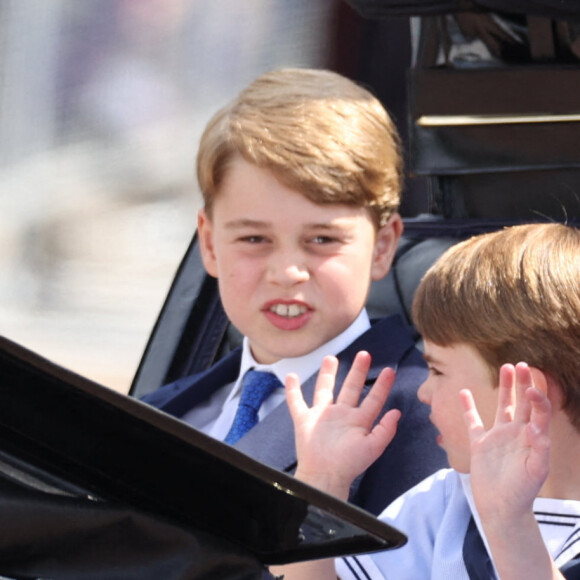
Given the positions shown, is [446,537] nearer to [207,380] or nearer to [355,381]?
[355,381]

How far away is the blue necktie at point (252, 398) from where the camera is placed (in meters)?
1.37

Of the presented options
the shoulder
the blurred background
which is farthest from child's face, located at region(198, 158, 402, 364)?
the blurred background

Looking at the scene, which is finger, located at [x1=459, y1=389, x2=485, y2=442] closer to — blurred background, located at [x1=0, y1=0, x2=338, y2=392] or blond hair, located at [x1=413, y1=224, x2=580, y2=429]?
blond hair, located at [x1=413, y1=224, x2=580, y2=429]

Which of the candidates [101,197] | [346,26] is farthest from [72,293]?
[346,26]

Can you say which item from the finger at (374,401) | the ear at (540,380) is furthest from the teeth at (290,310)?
the ear at (540,380)

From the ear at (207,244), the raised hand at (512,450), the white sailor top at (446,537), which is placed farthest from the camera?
the ear at (207,244)

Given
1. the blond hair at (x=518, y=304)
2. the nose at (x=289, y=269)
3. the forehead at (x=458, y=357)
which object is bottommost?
the forehead at (x=458, y=357)

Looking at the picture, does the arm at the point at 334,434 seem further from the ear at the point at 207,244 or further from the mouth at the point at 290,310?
the ear at the point at 207,244

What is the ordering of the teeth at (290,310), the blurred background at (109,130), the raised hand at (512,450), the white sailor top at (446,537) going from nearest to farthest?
the raised hand at (512,450)
the white sailor top at (446,537)
the teeth at (290,310)
the blurred background at (109,130)

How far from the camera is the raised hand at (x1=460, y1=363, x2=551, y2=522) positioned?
35.0 inches

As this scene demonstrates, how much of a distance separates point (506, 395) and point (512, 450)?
0.05 meters

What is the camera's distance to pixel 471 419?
942 mm

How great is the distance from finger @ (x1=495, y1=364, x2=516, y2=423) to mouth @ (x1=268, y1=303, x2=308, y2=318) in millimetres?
439

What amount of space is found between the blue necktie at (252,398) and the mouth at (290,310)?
0.29ft
